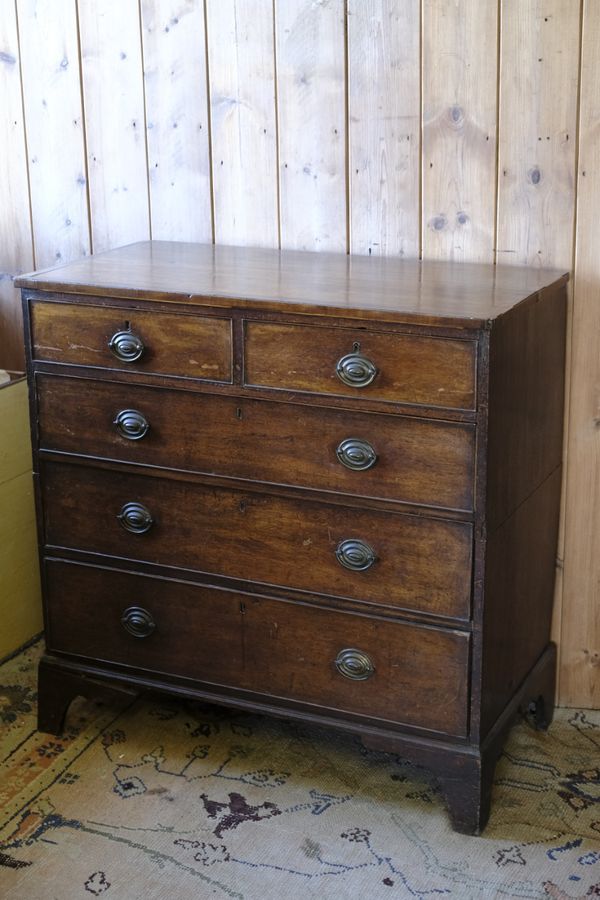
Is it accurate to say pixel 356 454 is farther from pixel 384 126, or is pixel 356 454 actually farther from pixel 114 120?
pixel 114 120

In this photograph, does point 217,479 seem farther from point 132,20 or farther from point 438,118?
point 132,20

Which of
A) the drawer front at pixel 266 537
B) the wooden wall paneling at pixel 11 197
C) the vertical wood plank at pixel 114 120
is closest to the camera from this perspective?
the drawer front at pixel 266 537

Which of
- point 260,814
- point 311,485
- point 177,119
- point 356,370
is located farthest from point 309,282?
point 260,814

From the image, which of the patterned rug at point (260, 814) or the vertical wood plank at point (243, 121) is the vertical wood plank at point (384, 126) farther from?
the patterned rug at point (260, 814)

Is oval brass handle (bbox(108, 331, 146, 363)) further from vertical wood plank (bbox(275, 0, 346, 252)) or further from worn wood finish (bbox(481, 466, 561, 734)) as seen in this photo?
worn wood finish (bbox(481, 466, 561, 734))

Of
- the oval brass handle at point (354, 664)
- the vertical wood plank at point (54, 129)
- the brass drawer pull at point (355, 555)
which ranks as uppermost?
the vertical wood plank at point (54, 129)

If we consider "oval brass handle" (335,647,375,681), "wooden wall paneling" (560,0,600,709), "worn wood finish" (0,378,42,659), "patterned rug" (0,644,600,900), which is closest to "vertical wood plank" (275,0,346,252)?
"wooden wall paneling" (560,0,600,709)

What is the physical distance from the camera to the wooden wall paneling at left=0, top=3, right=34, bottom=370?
104 inches

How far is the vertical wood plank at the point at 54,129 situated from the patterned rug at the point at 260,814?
41.5 inches

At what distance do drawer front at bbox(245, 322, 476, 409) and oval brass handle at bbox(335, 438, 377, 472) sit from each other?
82 millimetres

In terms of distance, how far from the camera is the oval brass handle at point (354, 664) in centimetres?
213

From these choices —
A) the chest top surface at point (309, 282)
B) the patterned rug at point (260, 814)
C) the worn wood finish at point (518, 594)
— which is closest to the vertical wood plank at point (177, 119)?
the chest top surface at point (309, 282)

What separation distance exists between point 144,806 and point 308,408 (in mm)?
805

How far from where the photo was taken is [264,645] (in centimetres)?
221
